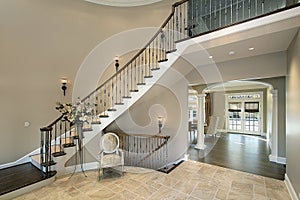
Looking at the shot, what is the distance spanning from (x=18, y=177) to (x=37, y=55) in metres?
2.94

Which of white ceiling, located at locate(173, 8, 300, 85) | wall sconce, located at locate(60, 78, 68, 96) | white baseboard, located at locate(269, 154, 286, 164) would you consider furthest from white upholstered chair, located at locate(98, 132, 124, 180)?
white baseboard, located at locate(269, 154, 286, 164)

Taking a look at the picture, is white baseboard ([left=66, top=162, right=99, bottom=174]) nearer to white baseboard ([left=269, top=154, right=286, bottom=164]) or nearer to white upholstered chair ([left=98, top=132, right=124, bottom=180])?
white upholstered chair ([left=98, top=132, right=124, bottom=180])

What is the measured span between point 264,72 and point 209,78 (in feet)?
4.73

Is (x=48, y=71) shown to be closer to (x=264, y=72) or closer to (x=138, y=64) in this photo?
(x=138, y=64)

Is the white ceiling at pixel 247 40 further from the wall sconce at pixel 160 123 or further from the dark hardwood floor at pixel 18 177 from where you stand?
the dark hardwood floor at pixel 18 177

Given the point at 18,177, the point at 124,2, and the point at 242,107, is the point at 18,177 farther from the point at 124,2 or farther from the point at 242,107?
the point at 242,107

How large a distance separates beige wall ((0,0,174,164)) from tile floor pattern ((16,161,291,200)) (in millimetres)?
1643

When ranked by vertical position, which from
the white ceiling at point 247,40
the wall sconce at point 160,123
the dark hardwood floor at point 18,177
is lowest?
the dark hardwood floor at point 18,177

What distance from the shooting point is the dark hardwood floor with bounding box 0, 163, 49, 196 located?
3.08 meters

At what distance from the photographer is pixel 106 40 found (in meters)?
5.45

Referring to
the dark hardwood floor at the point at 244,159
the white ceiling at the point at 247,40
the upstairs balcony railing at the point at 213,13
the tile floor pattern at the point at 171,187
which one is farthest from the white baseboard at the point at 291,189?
the upstairs balcony railing at the point at 213,13

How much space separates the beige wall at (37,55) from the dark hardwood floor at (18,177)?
15.4 inches

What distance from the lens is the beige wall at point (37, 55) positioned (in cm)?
398

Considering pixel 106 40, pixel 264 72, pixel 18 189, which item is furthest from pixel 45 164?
pixel 264 72
